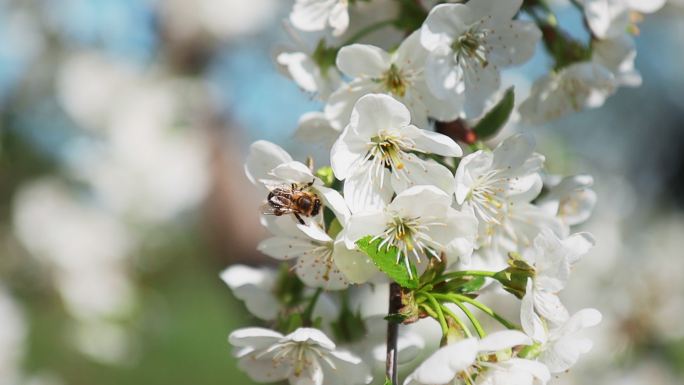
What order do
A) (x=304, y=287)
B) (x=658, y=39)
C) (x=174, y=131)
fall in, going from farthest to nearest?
(x=658, y=39) < (x=174, y=131) < (x=304, y=287)

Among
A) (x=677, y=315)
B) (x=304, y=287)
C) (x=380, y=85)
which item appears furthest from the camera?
(x=677, y=315)

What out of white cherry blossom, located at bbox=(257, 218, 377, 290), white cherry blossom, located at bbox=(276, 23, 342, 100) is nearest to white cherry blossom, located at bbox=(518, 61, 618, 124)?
white cherry blossom, located at bbox=(276, 23, 342, 100)

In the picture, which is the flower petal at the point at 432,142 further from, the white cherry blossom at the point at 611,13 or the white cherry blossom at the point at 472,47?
the white cherry blossom at the point at 611,13

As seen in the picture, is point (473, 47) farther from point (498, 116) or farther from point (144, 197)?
point (144, 197)

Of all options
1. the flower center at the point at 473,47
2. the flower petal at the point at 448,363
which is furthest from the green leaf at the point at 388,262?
the flower center at the point at 473,47

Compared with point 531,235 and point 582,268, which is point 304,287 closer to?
point 531,235

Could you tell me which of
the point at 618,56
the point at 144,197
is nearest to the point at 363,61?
the point at 618,56

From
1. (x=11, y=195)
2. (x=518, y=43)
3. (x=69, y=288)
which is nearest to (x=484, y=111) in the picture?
(x=518, y=43)

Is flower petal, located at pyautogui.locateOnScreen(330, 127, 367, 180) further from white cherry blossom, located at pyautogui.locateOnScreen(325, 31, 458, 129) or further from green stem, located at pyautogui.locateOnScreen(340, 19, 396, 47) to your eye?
green stem, located at pyautogui.locateOnScreen(340, 19, 396, 47)
